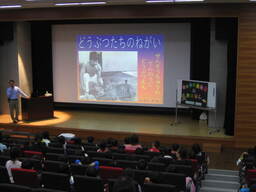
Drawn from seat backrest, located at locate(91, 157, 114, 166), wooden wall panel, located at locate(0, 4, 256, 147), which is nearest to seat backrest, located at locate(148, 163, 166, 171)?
seat backrest, located at locate(91, 157, 114, 166)

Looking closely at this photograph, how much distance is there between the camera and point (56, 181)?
182 inches

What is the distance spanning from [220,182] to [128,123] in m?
4.80

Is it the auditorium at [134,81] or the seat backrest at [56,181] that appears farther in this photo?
the auditorium at [134,81]

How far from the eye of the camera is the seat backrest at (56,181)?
454 cm

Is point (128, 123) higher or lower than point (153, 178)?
lower

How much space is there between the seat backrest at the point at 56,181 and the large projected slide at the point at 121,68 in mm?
7507

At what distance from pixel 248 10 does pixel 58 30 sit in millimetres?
6467

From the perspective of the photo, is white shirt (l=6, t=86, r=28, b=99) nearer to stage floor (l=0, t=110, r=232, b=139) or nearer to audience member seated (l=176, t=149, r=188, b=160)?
stage floor (l=0, t=110, r=232, b=139)

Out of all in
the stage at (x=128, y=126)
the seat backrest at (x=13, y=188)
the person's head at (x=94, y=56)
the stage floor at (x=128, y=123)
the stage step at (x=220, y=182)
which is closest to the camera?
the seat backrest at (x=13, y=188)

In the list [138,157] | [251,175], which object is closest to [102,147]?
[138,157]

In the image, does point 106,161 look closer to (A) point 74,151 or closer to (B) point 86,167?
(B) point 86,167

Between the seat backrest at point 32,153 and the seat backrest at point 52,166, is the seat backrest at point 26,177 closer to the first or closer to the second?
the seat backrest at point 52,166

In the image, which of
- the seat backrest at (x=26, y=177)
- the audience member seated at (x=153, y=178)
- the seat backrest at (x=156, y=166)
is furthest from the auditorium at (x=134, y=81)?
the audience member seated at (x=153, y=178)

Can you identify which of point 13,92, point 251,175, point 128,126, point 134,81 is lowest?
point 128,126
